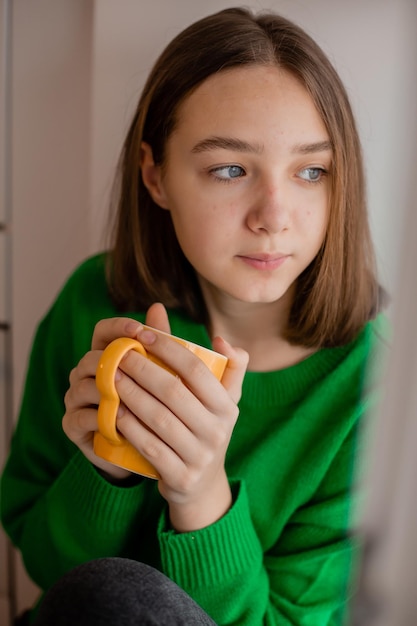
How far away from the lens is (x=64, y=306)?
908 millimetres

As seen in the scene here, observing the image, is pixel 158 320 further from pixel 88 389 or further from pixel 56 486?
pixel 56 486

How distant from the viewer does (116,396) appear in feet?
1.90

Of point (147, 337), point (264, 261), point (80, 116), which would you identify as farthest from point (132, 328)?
point (80, 116)

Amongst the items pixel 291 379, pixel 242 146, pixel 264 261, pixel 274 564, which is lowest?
pixel 274 564

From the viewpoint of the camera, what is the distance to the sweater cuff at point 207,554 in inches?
27.0

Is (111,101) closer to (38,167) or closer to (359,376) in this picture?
(38,167)

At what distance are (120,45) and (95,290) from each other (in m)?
0.32

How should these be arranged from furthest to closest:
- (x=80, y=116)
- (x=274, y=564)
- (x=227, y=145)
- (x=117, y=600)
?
1. (x=80, y=116)
2. (x=274, y=564)
3. (x=227, y=145)
4. (x=117, y=600)

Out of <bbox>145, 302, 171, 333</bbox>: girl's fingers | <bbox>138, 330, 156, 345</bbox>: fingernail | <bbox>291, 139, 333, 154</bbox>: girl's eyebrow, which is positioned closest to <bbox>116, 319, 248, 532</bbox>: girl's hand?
<bbox>138, 330, 156, 345</bbox>: fingernail

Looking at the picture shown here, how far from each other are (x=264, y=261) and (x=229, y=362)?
0.41 ft

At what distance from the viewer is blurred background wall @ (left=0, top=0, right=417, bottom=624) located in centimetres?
76

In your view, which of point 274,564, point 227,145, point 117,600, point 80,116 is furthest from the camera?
point 80,116

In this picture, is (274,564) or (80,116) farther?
(80,116)

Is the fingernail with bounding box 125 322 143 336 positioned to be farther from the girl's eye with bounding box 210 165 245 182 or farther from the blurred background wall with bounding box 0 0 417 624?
the blurred background wall with bounding box 0 0 417 624
